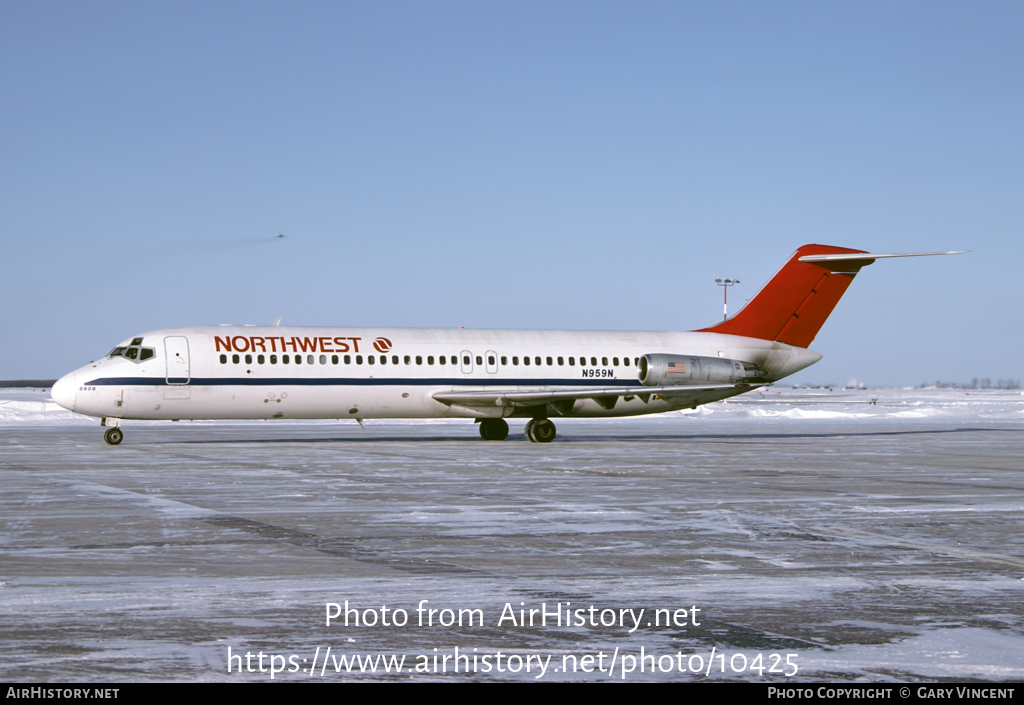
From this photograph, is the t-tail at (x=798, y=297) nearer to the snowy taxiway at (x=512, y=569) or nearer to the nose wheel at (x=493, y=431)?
the nose wheel at (x=493, y=431)

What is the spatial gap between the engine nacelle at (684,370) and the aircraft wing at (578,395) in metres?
0.22

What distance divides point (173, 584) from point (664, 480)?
1063 cm

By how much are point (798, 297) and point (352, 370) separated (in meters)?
14.5

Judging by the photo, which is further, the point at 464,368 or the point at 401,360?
the point at 464,368

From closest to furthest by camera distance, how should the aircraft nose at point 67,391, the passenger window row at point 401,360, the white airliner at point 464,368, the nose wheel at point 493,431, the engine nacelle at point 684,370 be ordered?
the aircraft nose at point 67,391, the white airliner at point 464,368, the passenger window row at point 401,360, the engine nacelle at point 684,370, the nose wheel at point 493,431

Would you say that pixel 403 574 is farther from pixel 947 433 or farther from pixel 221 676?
pixel 947 433

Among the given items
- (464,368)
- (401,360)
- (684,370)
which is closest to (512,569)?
(401,360)

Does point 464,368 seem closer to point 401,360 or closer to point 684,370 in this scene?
point 401,360

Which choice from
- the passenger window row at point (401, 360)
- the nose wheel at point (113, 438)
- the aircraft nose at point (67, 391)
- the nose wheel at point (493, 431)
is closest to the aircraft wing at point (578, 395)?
the passenger window row at point (401, 360)

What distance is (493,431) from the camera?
31.7 m

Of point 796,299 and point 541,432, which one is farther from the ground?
point 796,299

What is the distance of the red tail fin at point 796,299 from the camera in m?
33.6

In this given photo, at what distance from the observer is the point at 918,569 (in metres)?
8.86

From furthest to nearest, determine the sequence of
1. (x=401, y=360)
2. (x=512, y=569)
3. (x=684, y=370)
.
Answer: (x=684, y=370) → (x=401, y=360) → (x=512, y=569)
